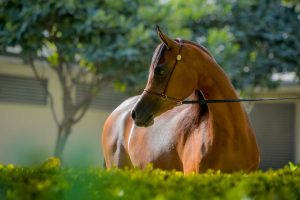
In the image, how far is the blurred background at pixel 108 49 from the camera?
14258 mm

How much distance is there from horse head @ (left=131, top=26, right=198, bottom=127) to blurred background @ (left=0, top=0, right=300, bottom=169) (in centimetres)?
682

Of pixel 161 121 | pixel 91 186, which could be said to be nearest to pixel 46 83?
pixel 161 121

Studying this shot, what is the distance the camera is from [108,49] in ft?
46.9

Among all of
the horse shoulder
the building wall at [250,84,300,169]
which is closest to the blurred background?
the building wall at [250,84,300,169]

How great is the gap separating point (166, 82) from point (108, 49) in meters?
9.13

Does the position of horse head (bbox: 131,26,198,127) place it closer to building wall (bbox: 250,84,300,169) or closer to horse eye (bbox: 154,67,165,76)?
horse eye (bbox: 154,67,165,76)

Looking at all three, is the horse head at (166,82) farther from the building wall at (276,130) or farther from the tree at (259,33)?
the building wall at (276,130)

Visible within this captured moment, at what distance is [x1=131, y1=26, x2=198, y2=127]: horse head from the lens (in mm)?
5266

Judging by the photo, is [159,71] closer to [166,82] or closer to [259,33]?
[166,82]

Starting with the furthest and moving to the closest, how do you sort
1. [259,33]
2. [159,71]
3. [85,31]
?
[259,33] → [85,31] → [159,71]

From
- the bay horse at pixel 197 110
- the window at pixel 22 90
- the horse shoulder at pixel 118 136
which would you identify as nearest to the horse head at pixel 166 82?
the bay horse at pixel 197 110

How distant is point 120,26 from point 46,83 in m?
3.27

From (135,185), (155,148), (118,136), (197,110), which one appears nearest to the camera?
(135,185)

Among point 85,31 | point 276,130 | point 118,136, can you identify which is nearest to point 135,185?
point 118,136
